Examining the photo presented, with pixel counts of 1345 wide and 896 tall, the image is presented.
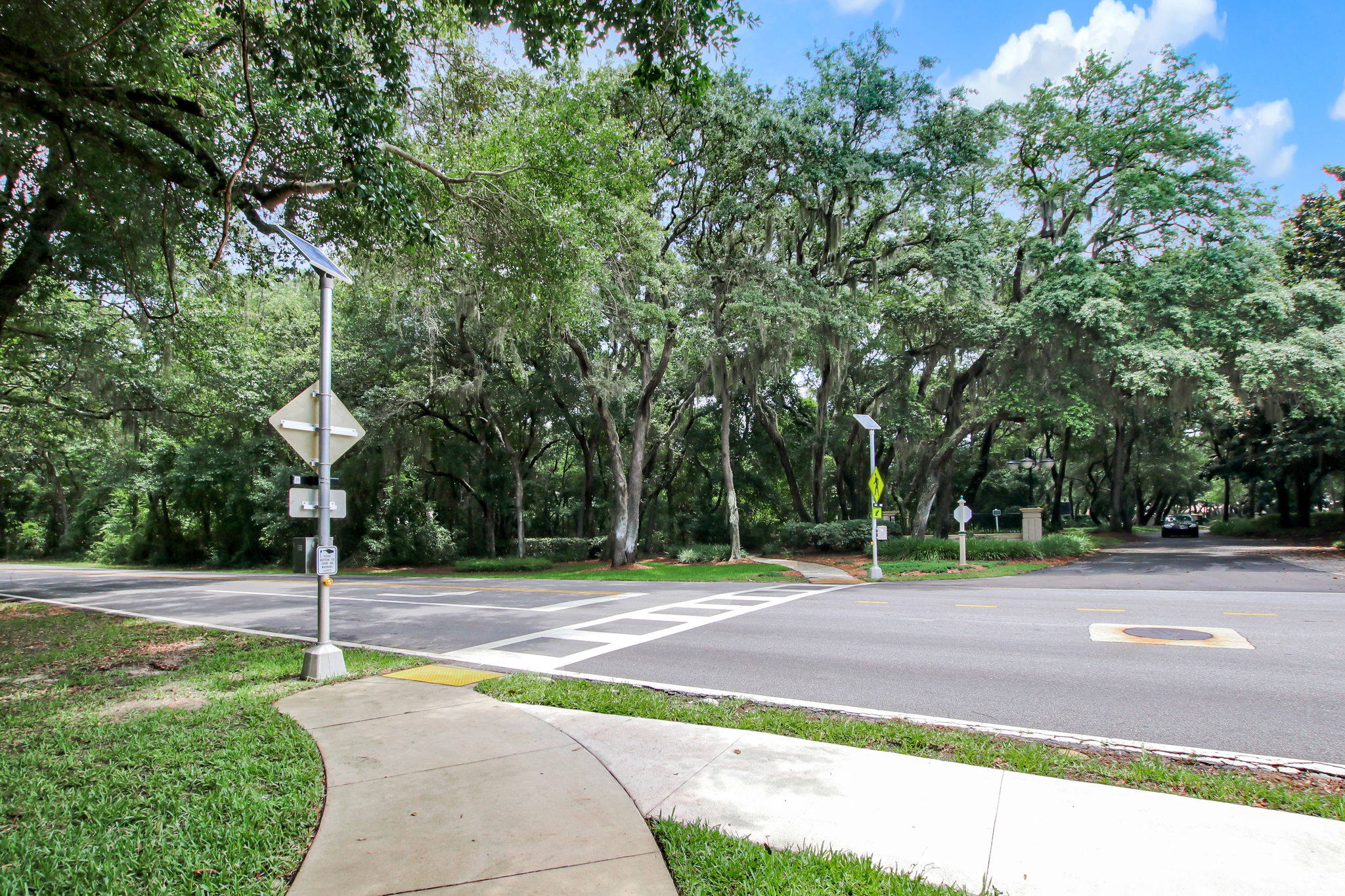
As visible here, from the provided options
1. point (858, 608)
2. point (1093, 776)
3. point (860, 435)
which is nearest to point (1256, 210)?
point (860, 435)

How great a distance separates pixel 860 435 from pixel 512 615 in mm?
21715

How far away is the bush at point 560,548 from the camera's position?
28906 mm

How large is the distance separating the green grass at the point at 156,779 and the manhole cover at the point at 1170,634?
8.82m

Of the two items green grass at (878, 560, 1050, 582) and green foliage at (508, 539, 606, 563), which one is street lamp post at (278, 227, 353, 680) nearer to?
green grass at (878, 560, 1050, 582)

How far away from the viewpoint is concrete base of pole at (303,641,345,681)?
6973 mm

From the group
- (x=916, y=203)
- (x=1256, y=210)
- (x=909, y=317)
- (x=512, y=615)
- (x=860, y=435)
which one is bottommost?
(x=512, y=615)

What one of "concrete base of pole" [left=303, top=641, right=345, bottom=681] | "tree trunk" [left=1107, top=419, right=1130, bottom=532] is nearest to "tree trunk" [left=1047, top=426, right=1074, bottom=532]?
"tree trunk" [left=1107, top=419, right=1130, bottom=532]

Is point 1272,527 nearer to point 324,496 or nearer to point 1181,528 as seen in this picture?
point 1181,528

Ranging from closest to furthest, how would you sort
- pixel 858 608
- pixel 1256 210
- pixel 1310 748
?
pixel 1310 748, pixel 858 608, pixel 1256 210

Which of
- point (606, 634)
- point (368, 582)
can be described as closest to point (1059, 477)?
point (368, 582)

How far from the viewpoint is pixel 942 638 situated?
28.3 feet

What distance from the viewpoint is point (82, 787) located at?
160 inches

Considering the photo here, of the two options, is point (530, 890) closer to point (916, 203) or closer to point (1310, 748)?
point (1310, 748)

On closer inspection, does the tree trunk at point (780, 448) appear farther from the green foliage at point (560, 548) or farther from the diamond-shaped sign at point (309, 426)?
the diamond-shaped sign at point (309, 426)
